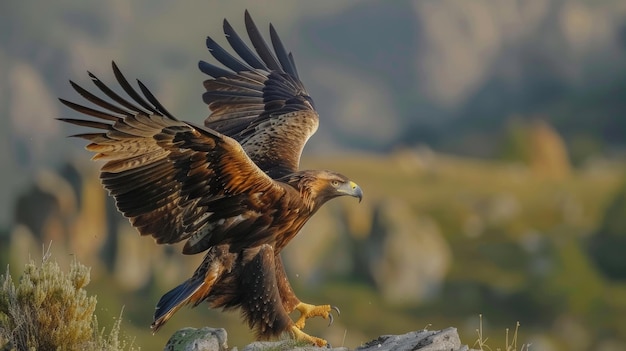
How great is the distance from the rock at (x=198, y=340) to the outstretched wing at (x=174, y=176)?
1.09 m

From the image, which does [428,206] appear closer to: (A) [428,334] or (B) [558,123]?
(B) [558,123]

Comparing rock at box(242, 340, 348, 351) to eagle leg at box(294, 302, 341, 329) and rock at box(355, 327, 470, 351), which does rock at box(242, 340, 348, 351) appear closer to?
rock at box(355, 327, 470, 351)

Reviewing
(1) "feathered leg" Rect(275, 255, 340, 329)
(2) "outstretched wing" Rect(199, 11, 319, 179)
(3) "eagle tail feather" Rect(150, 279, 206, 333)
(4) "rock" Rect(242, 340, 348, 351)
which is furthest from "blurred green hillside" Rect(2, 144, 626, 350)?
(4) "rock" Rect(242, 340, 348, 351)

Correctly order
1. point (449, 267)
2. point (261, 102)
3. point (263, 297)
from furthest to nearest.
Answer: point (449, 267) < point (261, 102) < point (263, 297)

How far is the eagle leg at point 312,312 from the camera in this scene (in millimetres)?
9688

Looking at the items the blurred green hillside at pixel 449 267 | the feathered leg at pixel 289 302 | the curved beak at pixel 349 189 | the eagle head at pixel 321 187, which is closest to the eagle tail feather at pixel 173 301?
the feathered leg at pixel 289 302

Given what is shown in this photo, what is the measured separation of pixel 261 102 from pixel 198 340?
433 centimetres

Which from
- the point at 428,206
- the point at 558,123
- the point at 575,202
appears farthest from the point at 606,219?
the point at 558,123

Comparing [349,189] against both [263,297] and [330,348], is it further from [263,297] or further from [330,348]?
[330,348]

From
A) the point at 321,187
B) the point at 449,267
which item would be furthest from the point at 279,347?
the point at 449,267

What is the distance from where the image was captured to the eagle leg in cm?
969

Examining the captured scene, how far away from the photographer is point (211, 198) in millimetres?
9367

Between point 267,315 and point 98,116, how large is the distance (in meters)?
2.31

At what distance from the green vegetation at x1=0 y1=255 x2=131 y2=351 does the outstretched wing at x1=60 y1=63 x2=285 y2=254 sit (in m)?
1.03
